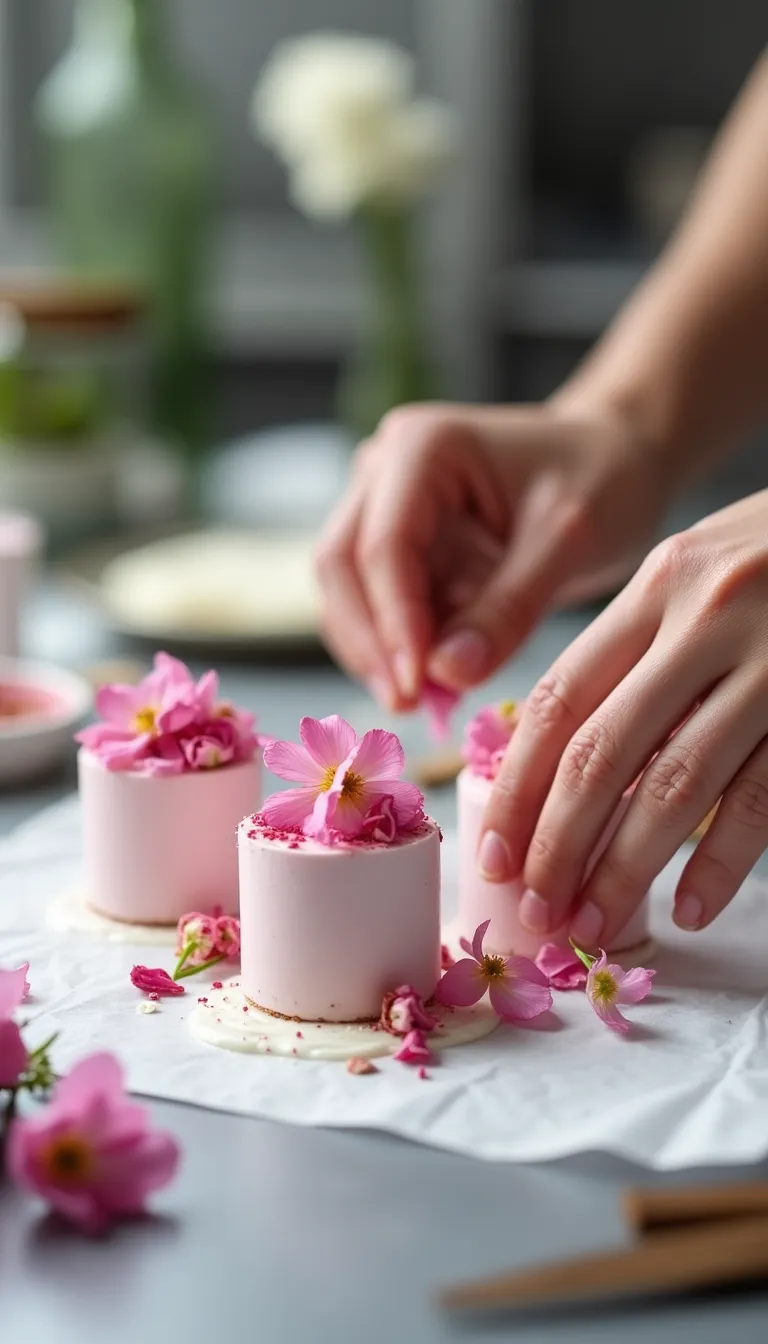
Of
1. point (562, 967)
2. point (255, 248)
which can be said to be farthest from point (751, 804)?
point (255, 248)

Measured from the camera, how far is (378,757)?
98 cm

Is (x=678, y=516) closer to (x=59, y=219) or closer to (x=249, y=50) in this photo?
(x=59, y=219)

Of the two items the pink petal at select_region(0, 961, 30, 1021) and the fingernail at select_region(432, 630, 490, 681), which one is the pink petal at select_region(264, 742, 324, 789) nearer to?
the pink petal at select_region(0, 961, 30, 1021)

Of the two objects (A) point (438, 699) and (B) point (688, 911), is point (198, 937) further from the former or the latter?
(A) point (438, 699)

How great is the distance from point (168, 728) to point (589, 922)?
0.31m

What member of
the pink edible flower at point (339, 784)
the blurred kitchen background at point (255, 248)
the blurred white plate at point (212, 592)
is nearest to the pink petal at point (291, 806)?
the pink edible flower at point (339, 784)

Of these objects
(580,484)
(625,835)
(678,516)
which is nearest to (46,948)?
(625,835)

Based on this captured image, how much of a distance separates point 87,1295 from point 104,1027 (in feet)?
0.88

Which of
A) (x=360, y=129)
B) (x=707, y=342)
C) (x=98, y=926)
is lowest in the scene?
(x=98, y=926)

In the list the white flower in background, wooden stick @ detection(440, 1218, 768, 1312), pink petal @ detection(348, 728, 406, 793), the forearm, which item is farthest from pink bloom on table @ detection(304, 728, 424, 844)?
the white flower in background

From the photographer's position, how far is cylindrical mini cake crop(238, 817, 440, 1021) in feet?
3.15

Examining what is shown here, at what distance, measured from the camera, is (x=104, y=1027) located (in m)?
0.99

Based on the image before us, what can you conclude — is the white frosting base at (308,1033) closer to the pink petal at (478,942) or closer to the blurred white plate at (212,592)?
the pink petal at (478,942)

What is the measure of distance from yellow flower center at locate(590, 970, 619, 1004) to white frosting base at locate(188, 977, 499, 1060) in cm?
6
